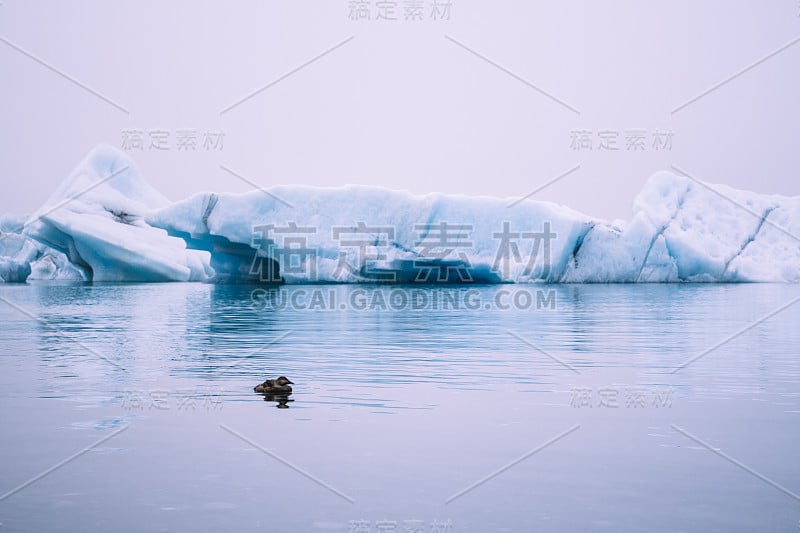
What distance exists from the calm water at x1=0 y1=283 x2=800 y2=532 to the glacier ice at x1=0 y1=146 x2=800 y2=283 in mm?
16189

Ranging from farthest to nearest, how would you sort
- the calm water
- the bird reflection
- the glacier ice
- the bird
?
the glacier ice
the bird
the bird reflection
the calm water

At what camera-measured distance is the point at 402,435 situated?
5469 millimetres

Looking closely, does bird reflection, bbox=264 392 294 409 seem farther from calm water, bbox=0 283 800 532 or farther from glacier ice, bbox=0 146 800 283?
glacier ice, bbox=0 146 800 283

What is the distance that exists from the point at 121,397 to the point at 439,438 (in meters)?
3.01

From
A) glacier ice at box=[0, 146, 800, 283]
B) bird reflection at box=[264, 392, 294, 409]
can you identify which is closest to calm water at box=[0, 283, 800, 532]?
bird reflection at box=[264, 392, 294, 409]

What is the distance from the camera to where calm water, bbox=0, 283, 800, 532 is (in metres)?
3.85

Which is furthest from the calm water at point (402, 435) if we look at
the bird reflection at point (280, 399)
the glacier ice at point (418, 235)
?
the glacier ice at point (418, 235)

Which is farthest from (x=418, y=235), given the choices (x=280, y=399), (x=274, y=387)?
(x=280, y=399)

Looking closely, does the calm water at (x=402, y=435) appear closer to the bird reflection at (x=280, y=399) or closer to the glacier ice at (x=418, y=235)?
the bird reflection at (x=280, y=399)

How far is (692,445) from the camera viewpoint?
17.1ft

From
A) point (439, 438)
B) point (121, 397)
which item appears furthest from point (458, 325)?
point (439, 438)

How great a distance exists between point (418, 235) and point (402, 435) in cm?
2336

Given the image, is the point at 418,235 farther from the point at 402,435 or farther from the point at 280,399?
the point at 402,435

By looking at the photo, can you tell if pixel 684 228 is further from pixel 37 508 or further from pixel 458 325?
pixel 37 508
